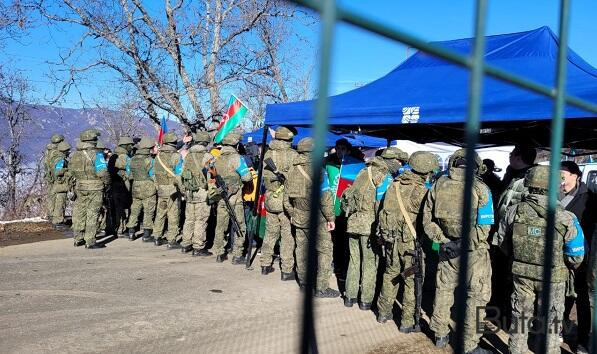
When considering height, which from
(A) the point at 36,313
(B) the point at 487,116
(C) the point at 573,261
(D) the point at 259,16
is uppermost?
(D) the point at 259,16

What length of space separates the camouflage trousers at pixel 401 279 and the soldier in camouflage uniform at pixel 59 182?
7.12m

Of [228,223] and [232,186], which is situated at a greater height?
[232,186]

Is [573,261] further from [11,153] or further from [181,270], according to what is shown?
[11,153]

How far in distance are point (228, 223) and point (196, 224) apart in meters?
0.57

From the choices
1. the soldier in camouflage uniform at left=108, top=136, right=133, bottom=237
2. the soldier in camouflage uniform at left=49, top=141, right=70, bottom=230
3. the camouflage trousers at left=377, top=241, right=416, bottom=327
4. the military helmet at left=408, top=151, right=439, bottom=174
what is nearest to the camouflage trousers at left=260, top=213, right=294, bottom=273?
the camouflage trousers at left=377, top=241, right=416, bottom=327

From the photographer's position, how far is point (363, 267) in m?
5.27

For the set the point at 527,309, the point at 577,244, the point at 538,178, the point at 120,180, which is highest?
the point at 538,178

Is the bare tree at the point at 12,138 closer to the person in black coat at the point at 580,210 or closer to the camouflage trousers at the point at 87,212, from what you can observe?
the camouflage trousers at the point at 87,212

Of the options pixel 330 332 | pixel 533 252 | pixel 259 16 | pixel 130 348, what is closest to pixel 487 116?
pixel 533 252

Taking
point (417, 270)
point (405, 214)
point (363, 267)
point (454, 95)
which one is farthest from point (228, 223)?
point (454, 95)

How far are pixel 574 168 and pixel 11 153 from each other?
452 inches

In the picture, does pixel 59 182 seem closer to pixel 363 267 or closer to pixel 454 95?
pixel 363 267

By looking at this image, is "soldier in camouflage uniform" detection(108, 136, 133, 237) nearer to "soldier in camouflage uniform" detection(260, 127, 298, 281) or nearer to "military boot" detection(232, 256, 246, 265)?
"military boot" detection(232, 256, 246, 265)

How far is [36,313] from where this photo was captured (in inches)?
194
